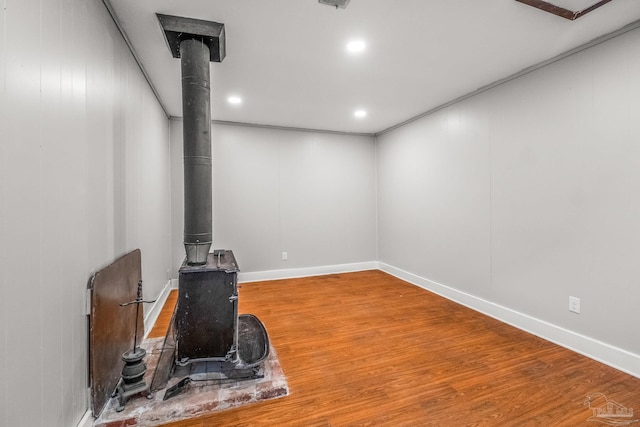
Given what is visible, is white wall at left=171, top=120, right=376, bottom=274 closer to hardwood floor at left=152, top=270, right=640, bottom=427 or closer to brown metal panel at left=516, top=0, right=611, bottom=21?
hardwood floor at left=152, top=270, right=640, bottom=427

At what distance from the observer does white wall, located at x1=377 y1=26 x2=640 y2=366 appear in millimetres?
2160

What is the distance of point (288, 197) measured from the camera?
4.84 metres

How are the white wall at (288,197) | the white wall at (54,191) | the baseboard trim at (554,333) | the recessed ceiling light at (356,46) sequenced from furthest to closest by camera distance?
the white wall at (288,197) → the recessed ceiling light at (356,46) → the baseboard trim at (554,333) → the white wall at (54,191)

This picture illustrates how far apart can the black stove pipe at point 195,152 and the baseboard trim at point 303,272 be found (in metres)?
2.65

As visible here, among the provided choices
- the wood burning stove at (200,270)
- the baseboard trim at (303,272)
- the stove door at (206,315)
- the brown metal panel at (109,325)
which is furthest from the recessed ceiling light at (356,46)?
the baseboard trim at (303,272)

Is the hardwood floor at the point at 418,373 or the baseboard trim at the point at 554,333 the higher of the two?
the baseboard trim at the point at 554,333

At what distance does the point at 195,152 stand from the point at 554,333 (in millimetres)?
3402

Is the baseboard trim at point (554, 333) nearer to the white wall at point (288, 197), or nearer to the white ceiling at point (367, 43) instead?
the white wall at point (288, 197)

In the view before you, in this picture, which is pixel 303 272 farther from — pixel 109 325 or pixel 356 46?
pixel 356 46

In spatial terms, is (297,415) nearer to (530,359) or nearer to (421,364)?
(421,364)

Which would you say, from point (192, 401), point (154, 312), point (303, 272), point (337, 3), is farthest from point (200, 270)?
point (303, 272)

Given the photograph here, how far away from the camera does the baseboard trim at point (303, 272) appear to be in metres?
4.61

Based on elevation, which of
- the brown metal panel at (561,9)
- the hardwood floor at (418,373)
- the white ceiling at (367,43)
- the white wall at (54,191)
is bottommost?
the hardwood floor at (418,373)

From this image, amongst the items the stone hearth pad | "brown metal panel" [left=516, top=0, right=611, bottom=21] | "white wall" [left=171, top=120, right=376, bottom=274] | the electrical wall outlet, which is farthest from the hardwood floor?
"brown metal panel" [left=516, top=0, right=611, bottom=21]
